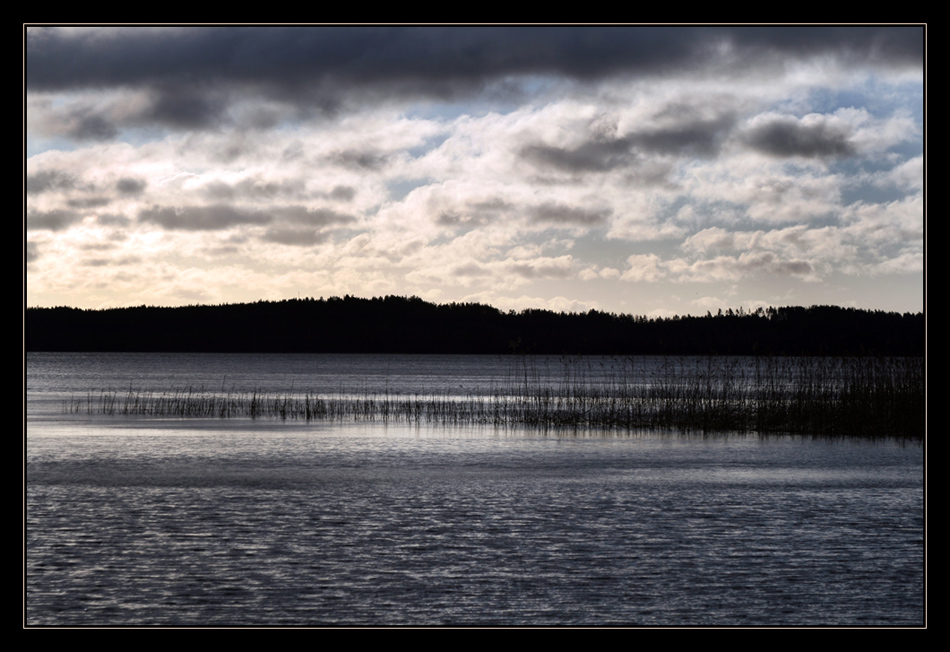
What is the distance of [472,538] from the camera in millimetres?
11344

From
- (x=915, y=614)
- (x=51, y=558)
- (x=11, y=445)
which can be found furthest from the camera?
(x=51, y=558)

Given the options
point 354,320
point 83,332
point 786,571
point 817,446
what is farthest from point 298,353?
point 786,571

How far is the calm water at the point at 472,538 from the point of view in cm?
859

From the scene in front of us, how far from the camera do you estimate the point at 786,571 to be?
990 centimetres

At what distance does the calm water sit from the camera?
8594 mm

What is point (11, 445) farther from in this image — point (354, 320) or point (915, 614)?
point (354, 320)

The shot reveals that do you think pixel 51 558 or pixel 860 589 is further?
pixel 51 558

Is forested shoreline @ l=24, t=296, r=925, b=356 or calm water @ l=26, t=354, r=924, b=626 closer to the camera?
calm water @ l=26, t=354, r=924, b=626

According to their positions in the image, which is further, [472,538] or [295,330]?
[295,330]

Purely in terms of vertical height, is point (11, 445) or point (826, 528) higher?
point (11, 445)

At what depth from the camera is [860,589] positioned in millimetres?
9305

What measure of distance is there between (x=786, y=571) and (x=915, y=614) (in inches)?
60.7

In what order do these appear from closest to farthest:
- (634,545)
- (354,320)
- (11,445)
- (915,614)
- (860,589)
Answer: (11,445), (915,614), (860,589), (634,545), (354,320)

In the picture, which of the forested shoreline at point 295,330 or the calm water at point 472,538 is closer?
the calm water at point 472,538
